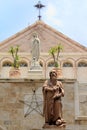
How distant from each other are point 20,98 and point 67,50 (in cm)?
2308

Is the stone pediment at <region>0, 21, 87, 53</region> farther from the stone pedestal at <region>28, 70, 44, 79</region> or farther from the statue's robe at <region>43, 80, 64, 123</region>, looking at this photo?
the statue's robe at <region>43, 80, 64, 123</region>

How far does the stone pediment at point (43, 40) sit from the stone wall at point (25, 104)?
22014 millimetres

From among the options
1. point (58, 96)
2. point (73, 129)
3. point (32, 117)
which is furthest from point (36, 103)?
point (58, 96)

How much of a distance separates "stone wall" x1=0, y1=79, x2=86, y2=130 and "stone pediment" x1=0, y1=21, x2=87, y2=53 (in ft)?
72.2

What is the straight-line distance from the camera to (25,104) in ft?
61.4

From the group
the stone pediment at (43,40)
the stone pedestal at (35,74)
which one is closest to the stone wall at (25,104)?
the stone pedestal at (35,74)

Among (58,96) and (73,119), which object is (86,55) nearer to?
(73,119)

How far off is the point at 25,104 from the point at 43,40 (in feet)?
79.0

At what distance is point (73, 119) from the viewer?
18.3 meters

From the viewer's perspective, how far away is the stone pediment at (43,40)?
41.3 meters

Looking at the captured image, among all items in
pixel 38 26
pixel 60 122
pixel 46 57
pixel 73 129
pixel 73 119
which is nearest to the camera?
pixel 60 122

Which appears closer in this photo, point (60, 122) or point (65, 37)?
point (60, 122)

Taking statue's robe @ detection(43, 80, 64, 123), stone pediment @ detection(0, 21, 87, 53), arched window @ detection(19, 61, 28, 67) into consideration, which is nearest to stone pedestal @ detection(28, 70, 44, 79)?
statue's robe @ detection(43, 80, 64, 123)

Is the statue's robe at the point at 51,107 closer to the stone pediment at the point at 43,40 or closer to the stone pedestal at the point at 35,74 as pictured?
the stone pedestal at the point at 35,74
